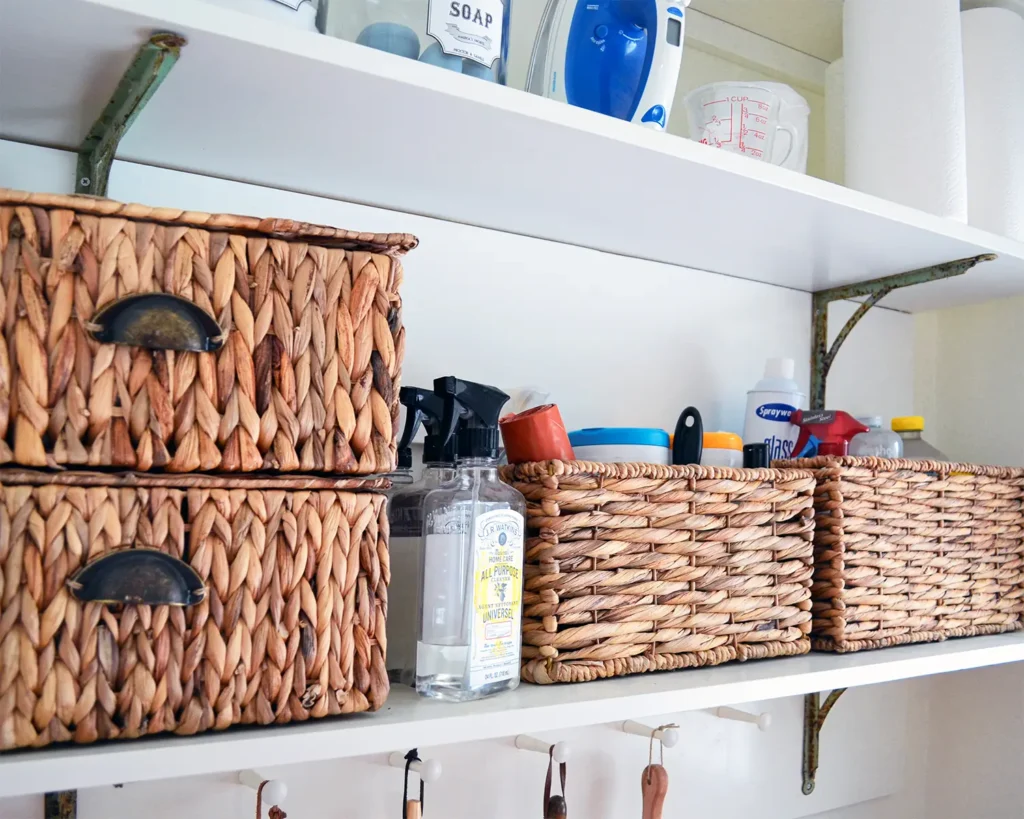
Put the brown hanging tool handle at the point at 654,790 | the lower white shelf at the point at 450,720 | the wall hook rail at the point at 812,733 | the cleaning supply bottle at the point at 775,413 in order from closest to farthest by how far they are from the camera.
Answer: the lower white shelf at the point at 450,720
the brown hanging tool handle at the point at 654,790
the cleaning supply bottle at the point at 775,413
the wall hook rail at the point at 812,733

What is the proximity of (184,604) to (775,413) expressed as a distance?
0.68 m

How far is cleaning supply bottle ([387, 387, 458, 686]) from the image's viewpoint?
641 millimetres

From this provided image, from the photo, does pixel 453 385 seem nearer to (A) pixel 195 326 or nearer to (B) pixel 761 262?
(A) pixel 195 326

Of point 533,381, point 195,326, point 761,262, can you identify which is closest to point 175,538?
point 195,326

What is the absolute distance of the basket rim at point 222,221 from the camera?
0.47 metres

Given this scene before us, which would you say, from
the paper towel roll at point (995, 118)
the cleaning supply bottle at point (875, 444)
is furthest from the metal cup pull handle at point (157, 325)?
the paper towel roll at point (995, 118)

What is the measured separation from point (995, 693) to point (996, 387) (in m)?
0.41

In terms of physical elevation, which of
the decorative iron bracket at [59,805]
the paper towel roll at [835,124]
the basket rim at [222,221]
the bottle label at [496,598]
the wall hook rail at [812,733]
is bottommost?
the wall hook rail at [812,733]

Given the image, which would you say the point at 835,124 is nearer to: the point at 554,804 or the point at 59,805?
the point at 554,804

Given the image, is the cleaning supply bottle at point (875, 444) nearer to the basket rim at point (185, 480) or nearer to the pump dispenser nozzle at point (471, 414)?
the pump dispenser nozzle at point (471, 414)

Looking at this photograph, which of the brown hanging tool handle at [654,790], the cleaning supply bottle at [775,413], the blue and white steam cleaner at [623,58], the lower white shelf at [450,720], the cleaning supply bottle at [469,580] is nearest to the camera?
the lower white shelf at [450,720]

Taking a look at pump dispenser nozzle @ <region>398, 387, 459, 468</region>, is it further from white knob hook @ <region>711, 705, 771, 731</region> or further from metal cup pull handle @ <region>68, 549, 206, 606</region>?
white knob hook @ <region>711, 705, 771, 731</region>

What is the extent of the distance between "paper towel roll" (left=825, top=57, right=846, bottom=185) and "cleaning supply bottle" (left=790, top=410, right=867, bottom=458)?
16.4 inches

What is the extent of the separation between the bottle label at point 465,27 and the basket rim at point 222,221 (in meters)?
0.18
